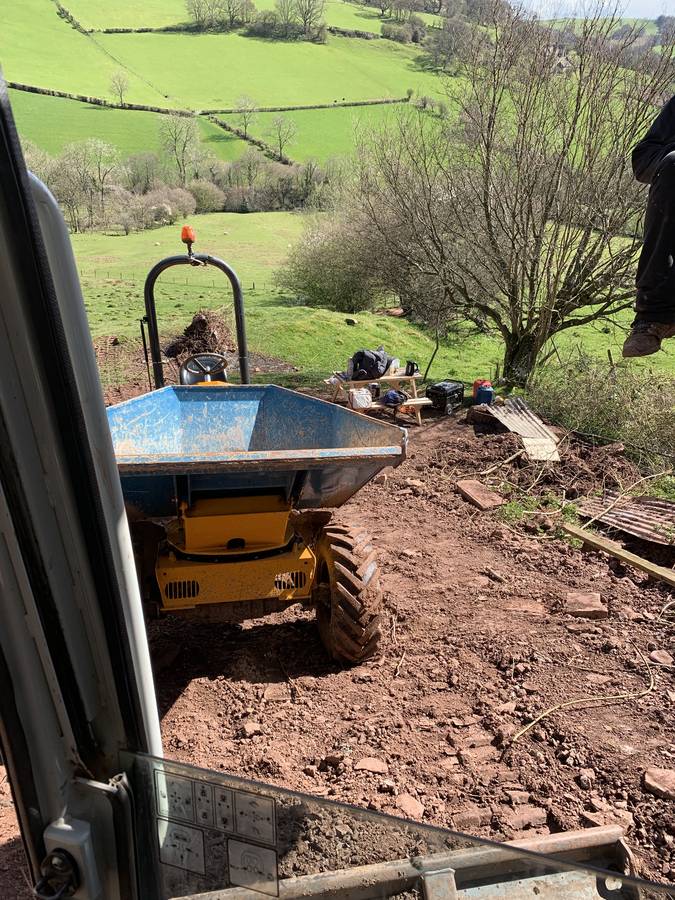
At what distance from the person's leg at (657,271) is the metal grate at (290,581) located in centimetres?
209

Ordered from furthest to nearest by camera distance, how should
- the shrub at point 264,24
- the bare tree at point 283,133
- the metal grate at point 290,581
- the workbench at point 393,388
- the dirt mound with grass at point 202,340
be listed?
the shrub at point 264,24, the bare tree at point 283,133, the dirt mound with grass at point 202,340, the workbench at point 393,388, the metal grate at point 290,581

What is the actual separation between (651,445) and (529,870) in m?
7.91

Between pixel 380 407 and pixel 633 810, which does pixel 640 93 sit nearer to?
pixel 380 407

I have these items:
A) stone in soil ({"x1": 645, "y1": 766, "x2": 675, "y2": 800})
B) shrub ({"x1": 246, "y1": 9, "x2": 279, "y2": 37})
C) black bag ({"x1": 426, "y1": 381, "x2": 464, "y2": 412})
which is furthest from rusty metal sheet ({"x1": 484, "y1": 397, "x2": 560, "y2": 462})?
shrub ({"x1": 246, "y1": 9, "x2": 279, "y2": 37})

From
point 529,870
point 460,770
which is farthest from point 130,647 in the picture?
point 460,770

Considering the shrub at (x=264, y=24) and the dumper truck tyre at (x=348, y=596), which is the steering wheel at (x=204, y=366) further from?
the shrub at (x=264, y=24)

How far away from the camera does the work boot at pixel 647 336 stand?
2676 mm

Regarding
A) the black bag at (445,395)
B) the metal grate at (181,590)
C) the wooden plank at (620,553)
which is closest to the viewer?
the metal grate at (181,590)

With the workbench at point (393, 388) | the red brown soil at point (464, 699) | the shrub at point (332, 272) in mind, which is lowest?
the shrub at point (332, 272)

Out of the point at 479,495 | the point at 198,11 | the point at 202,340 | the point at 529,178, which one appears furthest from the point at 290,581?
the point at 198,11

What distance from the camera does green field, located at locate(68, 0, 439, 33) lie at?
224ft

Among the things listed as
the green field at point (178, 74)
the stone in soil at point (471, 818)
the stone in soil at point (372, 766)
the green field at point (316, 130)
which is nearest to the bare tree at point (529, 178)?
the stone in soil at point (372, 766)

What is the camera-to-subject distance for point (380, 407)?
988cm

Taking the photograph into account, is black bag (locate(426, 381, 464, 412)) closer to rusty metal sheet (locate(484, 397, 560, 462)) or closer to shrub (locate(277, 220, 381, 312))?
rusty metal sheet (locate(484, 397, 560, 462))
